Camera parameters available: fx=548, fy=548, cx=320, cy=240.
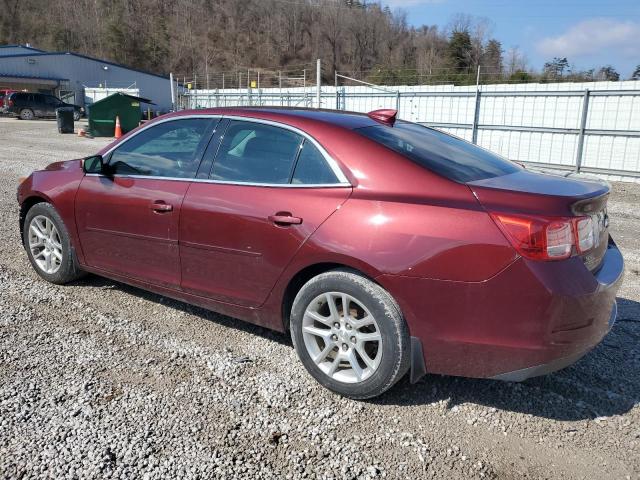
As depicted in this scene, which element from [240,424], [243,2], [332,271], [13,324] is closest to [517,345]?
[332,271]

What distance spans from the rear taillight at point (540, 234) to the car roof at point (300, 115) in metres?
1.17

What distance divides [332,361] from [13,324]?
2436 mm

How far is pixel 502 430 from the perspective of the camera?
283 centimetres

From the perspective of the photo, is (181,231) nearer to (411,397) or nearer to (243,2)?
(411,397)

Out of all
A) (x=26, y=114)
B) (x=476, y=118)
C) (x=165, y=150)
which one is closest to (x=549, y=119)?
(x=476, y=118)

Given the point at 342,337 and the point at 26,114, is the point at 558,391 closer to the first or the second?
the point at 342,337

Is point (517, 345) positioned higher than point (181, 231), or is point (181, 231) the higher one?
point (181, 231)

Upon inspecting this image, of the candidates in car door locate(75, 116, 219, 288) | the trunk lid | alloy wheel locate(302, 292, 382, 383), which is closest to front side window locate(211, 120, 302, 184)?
car door locate(75, 116, 219, 288)

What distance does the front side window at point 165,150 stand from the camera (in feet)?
12.4

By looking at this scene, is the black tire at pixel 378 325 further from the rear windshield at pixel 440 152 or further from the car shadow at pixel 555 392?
the rear windshield at pixel 440 152

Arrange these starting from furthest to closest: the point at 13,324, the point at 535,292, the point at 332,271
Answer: the point at 13,324 → the point at 332,271 → the point at 535,292

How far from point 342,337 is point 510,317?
92 cm

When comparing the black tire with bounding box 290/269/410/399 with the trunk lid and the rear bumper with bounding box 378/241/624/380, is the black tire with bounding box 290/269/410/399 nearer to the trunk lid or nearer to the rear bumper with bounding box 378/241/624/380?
the rear bumper with bounding box 378/241/624/380

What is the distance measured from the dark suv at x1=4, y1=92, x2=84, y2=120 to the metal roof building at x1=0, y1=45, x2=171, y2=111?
7.71 meters
